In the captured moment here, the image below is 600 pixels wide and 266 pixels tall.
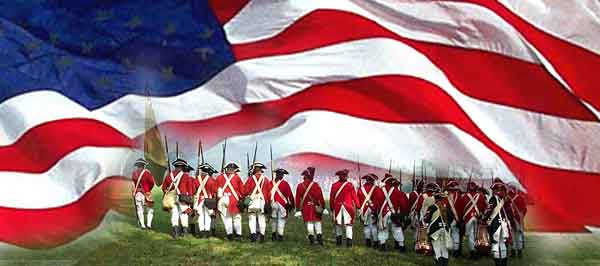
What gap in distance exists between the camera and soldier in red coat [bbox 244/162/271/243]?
7241 millimetres

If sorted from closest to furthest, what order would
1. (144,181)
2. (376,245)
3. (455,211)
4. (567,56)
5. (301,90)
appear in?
(567,56)
(301,90)
(144,181)
(376,245)
(455,211)

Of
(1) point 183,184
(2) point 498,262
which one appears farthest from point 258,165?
(2) point 498,262

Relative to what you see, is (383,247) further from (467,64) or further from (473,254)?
(467,64)

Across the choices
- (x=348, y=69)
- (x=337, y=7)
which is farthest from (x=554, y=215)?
(x=337, y=7)

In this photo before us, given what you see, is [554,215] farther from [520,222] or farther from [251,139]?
[251,139]

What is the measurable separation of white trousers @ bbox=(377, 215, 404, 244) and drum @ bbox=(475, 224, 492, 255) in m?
0.77

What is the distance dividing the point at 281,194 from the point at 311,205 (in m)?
0.33

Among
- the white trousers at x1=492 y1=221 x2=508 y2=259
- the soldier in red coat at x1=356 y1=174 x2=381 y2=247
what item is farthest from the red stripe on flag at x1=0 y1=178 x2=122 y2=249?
the white trousers at x1=492 y1=221 x2=508 y2=259

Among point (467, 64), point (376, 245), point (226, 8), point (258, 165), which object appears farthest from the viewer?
point (376, 245)

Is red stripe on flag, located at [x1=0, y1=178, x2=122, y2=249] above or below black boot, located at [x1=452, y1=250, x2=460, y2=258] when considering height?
above

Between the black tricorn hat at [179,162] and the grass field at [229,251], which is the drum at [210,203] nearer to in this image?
the grass field at [229,251]

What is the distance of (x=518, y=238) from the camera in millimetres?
7348

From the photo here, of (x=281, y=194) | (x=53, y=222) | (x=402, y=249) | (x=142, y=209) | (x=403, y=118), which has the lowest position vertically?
(x=402, y=249)

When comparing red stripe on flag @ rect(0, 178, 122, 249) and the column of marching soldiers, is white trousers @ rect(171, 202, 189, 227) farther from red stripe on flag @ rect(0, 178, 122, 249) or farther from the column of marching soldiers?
red stripe on flag @ rect(0, 178, 122, 249)
